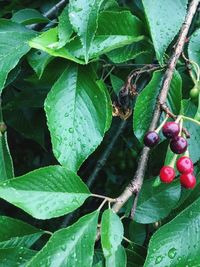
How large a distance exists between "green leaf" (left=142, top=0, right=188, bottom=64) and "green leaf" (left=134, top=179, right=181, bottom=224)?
28 cm

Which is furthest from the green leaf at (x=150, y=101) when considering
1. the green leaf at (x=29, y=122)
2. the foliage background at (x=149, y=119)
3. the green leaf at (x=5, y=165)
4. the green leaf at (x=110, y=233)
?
the green leaf at (x=29, y=122)

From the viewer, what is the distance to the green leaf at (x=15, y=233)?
1099 millimetres

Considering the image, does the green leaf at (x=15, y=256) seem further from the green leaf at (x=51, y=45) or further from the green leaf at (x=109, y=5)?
the green leaf at (x=109, y=5)

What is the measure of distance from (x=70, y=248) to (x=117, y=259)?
0.30ft

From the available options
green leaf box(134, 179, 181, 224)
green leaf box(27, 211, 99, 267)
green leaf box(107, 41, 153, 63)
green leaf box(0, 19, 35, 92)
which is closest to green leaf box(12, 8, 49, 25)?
green leaf box(0, 19, 35, 92)

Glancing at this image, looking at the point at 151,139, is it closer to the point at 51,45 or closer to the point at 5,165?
the point at 51,45

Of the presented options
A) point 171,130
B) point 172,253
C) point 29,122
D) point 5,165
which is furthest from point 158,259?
point 29,122

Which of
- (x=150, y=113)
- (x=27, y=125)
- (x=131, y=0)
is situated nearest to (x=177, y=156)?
(x=150, y=113)

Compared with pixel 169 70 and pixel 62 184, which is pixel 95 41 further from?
pixel 62 184

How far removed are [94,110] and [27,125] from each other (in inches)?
28.0

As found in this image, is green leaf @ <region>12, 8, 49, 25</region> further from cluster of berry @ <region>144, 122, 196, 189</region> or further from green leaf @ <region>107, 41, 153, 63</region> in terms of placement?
cluster of berry @ <region>144, 122, 196, 189</region>

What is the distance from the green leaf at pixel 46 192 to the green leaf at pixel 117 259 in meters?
0.12

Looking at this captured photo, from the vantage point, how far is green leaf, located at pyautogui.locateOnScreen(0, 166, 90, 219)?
38.9 inches

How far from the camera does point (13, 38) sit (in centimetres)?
126
